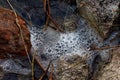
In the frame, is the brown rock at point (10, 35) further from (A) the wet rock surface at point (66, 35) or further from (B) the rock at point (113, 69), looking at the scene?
(B) the rock at point (113, 69)

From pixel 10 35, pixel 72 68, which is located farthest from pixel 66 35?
Result: pixel 10 35

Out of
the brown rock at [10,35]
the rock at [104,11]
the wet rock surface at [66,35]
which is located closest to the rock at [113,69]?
the wet rock surface at [66,35]

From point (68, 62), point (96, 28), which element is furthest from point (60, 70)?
point (96, 28)

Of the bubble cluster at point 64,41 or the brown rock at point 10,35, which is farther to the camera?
the bubble cluster at point 64,41

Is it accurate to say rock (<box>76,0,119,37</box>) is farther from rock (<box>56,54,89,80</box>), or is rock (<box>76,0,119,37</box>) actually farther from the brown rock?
the brown rock

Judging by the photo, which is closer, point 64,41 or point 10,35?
point 10,35

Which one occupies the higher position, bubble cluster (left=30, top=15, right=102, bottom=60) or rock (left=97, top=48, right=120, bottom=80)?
bubble cluster (left=30, top=15, right=102, bottom=60)

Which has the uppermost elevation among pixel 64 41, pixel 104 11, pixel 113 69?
pixel 104 11

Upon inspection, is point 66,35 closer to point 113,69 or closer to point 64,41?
point 64,41

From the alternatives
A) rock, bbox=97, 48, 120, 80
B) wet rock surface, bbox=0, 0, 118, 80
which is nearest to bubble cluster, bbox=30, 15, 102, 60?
wet rock surface, bbox=0, 0, 118, 80
